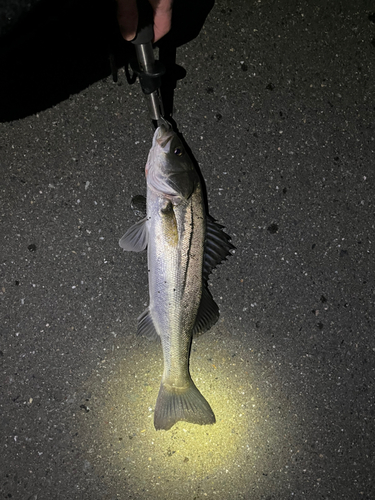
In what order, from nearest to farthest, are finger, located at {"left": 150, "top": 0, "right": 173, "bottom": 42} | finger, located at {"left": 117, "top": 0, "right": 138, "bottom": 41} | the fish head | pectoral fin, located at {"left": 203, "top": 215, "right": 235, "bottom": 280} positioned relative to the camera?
finger, located at {"left": 117, "top": 0, "right": 138, "bottom": 41} < finger, located at {"left": 150, "top": 0, "right": 173, "bottom": 42} < the fish head < pectoral fin, located at {"left": 203, "top": 215, "right": 235, "bottom": 280}

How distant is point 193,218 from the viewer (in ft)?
7.51

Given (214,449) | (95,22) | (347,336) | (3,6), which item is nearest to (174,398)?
(214,449)

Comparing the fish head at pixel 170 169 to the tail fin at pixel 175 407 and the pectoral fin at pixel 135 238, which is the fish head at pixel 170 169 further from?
the tail fin at pixel 175 407

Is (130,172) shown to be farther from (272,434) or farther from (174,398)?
(272,434)

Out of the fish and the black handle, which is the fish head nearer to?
the fish

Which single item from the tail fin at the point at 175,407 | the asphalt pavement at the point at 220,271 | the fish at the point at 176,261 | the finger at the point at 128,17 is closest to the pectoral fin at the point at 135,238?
the fish at the point at 176,261

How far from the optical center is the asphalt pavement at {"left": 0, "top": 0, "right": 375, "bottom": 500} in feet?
8.70

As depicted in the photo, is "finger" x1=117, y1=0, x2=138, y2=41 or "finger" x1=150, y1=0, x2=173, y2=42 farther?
"finger" x1=150, y1=0, x2=173, y2=42

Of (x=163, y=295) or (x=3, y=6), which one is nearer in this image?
(x=3, y=6)

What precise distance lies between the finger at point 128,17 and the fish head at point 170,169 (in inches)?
23.3

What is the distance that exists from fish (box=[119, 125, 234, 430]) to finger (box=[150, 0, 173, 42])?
68cm

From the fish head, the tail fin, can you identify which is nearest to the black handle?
the fish head

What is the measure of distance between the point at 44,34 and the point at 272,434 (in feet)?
12.7

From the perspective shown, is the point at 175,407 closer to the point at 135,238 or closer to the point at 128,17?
the point at 135,238
